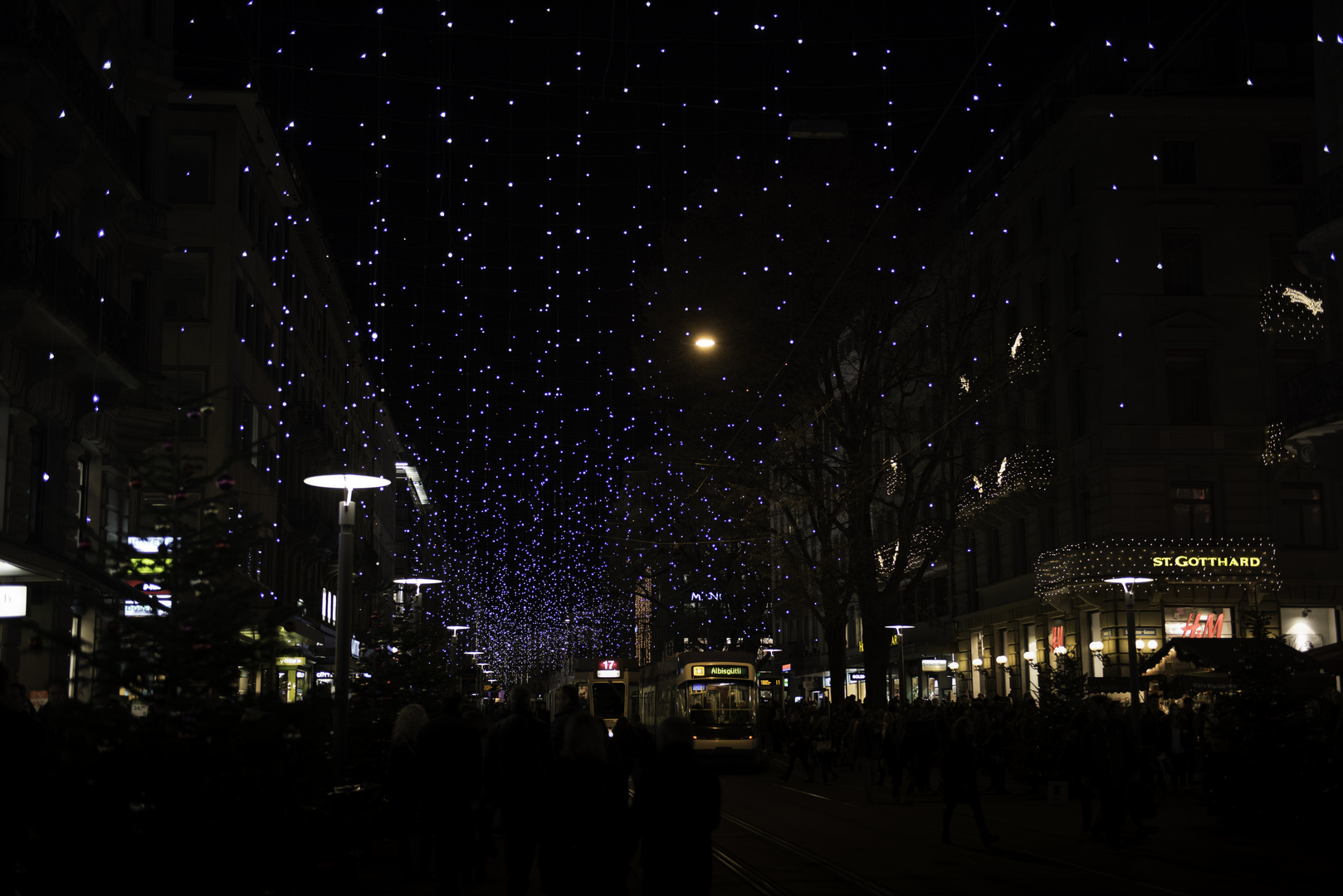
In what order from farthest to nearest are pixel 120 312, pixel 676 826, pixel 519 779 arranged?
pixel 120 312 < pixel 519 779 < pixel 676 826

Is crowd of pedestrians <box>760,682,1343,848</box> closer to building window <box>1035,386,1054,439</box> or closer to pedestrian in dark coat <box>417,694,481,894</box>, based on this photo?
pedestrian in dark coat <box>417,694,481,894</box>

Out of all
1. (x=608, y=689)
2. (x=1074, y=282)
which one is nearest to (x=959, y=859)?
(x=1074, y=282)

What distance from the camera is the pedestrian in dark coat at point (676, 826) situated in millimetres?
7977

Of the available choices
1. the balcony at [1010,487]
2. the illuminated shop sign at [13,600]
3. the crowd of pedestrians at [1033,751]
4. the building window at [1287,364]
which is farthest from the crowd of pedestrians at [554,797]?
the building window at [1287,364]

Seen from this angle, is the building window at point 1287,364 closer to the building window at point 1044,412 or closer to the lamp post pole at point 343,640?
the building window at point 1044,412

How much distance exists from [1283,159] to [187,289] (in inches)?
1173

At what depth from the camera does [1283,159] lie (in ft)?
127

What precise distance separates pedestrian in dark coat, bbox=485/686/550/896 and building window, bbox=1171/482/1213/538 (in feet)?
96.5

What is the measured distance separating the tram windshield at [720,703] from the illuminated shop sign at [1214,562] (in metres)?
11.8

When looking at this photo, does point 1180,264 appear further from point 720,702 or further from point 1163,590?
point 720,702

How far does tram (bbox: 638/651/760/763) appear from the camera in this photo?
39.0m

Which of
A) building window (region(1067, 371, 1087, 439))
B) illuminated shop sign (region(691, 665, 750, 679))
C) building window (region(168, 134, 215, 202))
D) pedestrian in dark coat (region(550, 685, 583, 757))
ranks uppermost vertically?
building window (region(168, 134, 215, 202))

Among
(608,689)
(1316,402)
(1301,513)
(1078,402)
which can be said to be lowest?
(608,689)

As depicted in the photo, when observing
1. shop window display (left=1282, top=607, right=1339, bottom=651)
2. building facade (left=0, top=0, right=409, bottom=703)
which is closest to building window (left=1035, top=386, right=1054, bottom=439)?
shop window display (left=1282, top=607, right=1339, bottom=651)
